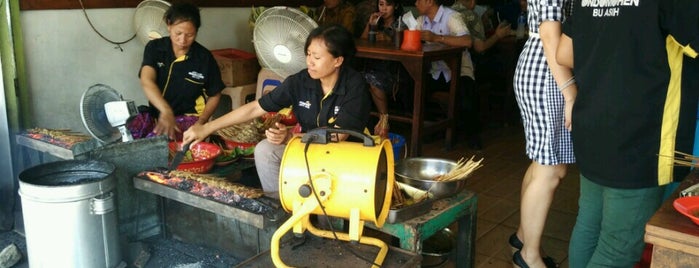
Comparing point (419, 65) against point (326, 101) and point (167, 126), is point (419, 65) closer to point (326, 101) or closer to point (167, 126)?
point (326, 101)

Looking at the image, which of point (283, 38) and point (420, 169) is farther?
point (283, 38)

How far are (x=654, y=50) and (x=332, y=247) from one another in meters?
1.26

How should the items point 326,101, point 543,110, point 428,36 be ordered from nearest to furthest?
1. point 543,110
2. point 326,101
3. point 428,36

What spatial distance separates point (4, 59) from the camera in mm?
3363

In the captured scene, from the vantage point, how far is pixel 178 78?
351 cm

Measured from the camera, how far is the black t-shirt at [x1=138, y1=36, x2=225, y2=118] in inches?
138

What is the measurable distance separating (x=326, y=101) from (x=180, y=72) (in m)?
1.26

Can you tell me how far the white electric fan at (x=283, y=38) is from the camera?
409 centimetres

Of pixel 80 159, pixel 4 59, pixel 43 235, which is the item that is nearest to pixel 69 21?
pixel 4 59

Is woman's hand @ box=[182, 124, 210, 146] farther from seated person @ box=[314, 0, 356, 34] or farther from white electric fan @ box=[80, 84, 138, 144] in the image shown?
seated person @ box=[314, 0, 356, 34]

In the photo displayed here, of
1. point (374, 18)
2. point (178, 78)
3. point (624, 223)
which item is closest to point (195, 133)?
point (178, 78)

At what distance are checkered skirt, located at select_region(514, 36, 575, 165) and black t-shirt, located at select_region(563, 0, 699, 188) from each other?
0.49 metres

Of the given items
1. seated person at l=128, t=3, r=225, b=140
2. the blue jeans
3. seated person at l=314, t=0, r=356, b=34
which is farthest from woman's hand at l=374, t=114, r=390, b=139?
the blue jeans

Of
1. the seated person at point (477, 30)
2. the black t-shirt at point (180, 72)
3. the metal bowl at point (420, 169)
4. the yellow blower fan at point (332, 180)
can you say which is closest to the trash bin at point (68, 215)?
the yellow blower fan at point (332, 180)
